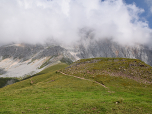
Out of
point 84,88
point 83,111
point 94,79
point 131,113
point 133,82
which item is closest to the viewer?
point 131,113

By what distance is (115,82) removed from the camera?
5303 cm

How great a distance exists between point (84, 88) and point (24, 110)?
2730 cm

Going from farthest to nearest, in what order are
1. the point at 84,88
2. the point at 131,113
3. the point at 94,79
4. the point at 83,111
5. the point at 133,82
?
the point at 94,79, the point at 133,82, the point at 84,88, the point at 83,111, the point at 131,113

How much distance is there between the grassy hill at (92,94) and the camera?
24250mm

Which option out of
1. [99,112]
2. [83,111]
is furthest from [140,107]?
[83,111]

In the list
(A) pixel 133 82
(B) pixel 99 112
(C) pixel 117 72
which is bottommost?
(B) pixel 99 112

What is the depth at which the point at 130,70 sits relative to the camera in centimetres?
6369

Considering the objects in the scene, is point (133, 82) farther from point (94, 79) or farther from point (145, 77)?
point (94, 79)

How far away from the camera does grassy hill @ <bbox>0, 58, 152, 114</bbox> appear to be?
79.6ft

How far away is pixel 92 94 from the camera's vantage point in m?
39.2

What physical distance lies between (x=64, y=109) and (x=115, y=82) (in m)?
36.0

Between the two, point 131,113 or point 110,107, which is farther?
point 110,107

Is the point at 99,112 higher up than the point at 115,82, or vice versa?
the point at 115,82

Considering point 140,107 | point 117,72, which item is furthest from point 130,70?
point 140,107
